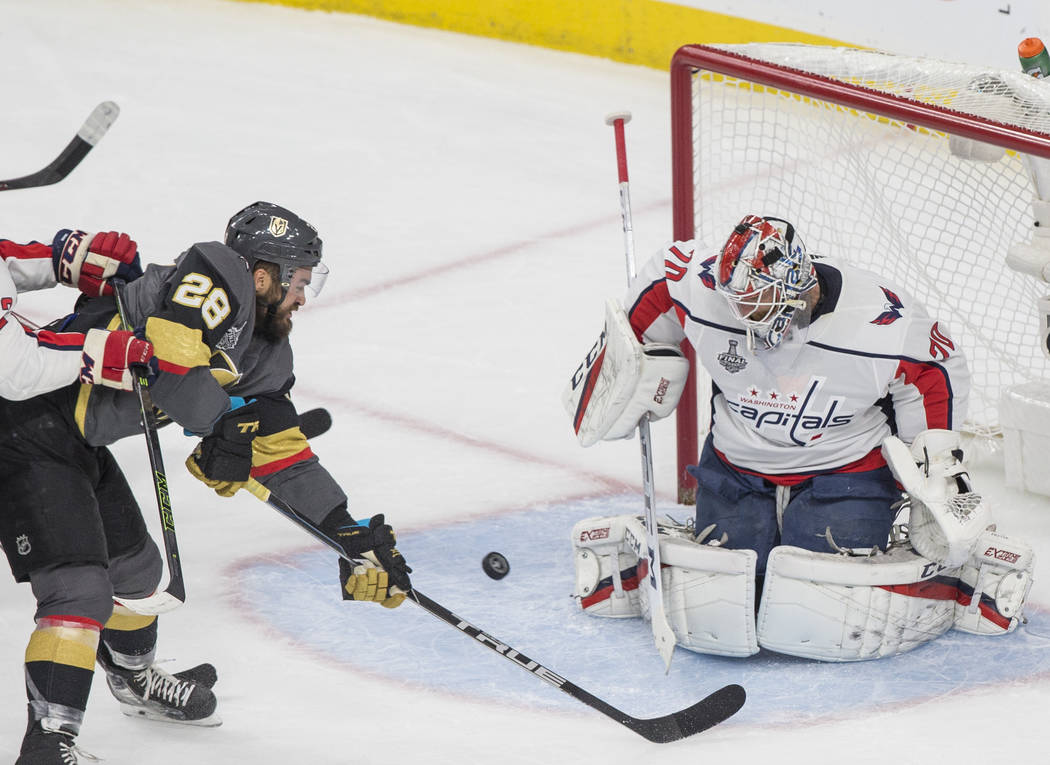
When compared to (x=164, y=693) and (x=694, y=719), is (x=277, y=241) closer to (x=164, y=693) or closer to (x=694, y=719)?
(x=164, y=693)

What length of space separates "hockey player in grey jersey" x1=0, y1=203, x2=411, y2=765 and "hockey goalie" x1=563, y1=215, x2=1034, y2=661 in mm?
627

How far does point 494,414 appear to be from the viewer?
439cm

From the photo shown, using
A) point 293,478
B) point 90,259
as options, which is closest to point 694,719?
point 293,478

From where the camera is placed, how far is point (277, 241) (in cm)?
284

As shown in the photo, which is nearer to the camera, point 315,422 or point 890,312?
point 890,312

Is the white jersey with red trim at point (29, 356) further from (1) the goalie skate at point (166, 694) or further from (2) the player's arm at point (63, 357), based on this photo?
(1) the goalie skate at point (166, 694)

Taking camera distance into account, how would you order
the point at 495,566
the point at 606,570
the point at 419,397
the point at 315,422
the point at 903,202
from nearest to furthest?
the point at 606,570 < the point at 495,566 < the point at 315,422 < the point at 903,202 < the point at 419,397

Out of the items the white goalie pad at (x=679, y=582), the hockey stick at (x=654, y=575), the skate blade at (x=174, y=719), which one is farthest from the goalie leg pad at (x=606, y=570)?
the skate blade at (x=174, y=719)

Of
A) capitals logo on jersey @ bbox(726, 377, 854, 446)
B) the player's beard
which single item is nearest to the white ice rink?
capitals logo on jersey @ bbox(726, 377, 854, 446)

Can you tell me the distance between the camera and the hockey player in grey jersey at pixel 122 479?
261 cm

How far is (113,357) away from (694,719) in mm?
1171

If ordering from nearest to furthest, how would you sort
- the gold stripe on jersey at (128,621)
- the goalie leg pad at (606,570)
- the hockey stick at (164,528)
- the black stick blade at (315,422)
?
the hockey stick at (164,528), the gold stripe on jersey at (128,621), the goalie leg pad at (606,570), the black stick blade at (315,422)

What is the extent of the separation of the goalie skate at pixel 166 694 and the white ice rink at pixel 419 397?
0.04 m

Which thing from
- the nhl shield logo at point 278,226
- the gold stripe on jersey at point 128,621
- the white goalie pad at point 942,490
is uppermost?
the nhl shield logo at point 278,226
